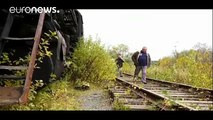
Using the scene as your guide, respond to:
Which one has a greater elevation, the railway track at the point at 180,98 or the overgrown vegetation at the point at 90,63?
the overgrown vegetation at the point at 90,63

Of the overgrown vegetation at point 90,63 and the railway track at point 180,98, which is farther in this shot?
the overgrown vegetation at point 90,63

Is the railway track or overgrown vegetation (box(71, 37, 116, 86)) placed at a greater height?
overgrown vegetation (box(71, 37, 116, 86))

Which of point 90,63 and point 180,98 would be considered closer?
point 180,98

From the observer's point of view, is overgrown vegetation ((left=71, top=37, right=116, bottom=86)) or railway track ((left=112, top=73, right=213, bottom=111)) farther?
overgrown vegetation ((left=71, top=37, right=116, bottom=86))

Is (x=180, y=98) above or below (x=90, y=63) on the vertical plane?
below

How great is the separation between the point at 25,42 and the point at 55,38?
0.51 meters

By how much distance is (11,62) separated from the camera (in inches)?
189
